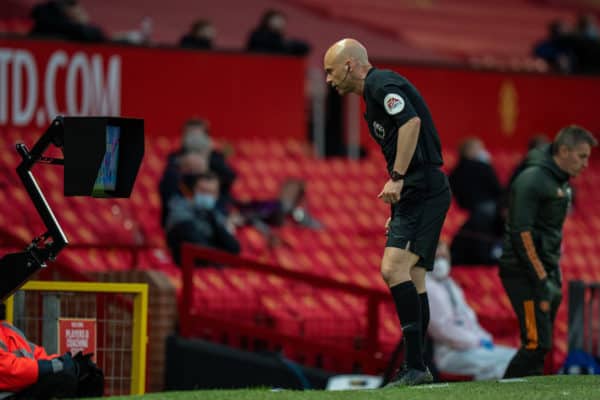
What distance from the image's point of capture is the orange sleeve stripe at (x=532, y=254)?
30.7 feet

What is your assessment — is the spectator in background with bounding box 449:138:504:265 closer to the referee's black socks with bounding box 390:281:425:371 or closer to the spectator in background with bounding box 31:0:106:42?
the spectator in background with bounding box 31:0:106:42

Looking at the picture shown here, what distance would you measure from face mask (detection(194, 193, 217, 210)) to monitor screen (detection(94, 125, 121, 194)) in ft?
16.7

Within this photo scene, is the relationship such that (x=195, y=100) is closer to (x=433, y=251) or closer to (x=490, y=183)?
(x=490, y=183)

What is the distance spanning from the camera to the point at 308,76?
1745 centimetres

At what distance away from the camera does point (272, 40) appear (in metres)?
16.7

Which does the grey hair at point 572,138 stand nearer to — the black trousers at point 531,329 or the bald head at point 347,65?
the black trousers at point 531,329

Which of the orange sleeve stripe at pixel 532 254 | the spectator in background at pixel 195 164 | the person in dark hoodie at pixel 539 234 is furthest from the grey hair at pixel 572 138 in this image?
the spectator in background at pixel 195 164

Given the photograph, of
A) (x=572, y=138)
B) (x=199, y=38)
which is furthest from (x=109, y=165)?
(x=199, y=38)

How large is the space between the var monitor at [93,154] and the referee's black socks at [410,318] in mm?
1554

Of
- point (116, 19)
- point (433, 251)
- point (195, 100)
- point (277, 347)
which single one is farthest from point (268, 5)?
point (433, 251)

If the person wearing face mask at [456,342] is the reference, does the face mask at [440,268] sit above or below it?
above

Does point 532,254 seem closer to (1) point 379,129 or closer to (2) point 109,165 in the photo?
(1) point 379,129

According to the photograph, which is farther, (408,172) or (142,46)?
(142,46)

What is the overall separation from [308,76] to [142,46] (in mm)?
2380
